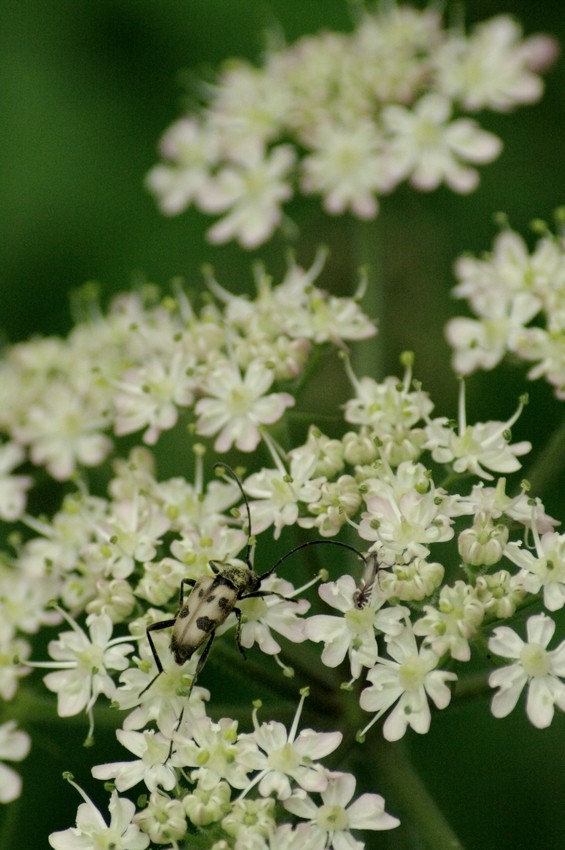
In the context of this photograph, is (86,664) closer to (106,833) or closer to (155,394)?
(106,833)

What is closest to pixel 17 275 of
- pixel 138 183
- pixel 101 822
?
pixel 138 183

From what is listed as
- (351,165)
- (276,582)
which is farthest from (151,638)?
(351,165)

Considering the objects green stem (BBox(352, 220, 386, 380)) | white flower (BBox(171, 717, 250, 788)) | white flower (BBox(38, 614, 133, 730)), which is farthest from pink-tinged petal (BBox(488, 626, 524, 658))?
green stem (BBox(352, 220, 386, 380))

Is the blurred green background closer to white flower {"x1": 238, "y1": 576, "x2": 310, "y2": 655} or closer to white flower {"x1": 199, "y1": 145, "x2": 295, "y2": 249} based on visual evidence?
white flower {"x1": 199, "y1": 145, "x2": 295, "y2": 249}

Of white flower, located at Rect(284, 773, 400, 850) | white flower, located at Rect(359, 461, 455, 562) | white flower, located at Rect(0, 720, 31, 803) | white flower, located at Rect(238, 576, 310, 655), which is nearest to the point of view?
white flower, located at Rect(284, 773, 400, 850)

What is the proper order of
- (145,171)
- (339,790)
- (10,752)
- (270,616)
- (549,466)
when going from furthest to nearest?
(145,171) → (549,466) → (10,752) → (270,616) → (339,790)

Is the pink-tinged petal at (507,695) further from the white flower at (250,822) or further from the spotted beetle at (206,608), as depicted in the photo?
the white flower at (250,822)

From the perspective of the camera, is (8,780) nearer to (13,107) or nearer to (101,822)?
(101,822)
